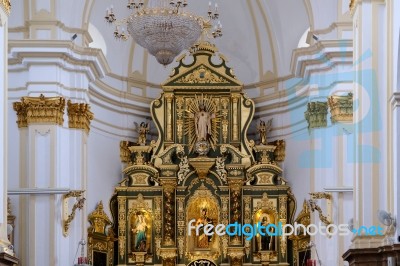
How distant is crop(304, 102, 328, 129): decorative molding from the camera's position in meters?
26.6

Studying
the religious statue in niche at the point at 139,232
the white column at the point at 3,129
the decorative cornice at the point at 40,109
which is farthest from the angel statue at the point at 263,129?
the white column at the point at 3,129

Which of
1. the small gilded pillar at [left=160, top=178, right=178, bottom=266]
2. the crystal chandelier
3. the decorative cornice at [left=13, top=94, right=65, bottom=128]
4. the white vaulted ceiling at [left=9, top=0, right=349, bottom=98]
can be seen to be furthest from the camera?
the small gilded pillar at [left=160, top=178, right=178, bottom=266]

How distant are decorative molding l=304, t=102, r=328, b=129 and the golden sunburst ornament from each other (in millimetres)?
3348

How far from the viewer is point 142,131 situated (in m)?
29.7

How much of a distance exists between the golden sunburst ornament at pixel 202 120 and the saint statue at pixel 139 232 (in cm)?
218

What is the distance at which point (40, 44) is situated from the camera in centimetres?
2584

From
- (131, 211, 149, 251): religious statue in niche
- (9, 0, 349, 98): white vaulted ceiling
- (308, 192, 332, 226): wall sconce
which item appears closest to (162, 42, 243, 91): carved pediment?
(9, 0, 349, 98): white vaulted ceiling

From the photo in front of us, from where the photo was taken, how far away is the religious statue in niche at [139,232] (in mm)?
28766

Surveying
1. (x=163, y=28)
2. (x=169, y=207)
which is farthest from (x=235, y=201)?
(x=163, y=28)

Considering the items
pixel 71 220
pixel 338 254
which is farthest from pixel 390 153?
pixel 71 220

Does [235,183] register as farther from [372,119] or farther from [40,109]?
[372,119]

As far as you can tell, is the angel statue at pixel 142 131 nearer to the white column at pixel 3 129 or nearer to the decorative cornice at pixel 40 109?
the decorative cornice at pixel 40 109

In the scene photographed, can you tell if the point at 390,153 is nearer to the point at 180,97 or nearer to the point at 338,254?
the point at 338,254

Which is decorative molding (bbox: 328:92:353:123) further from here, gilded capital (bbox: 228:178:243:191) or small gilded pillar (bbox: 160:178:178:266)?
small gilded pillar (bbox: 160:178:178:266)
